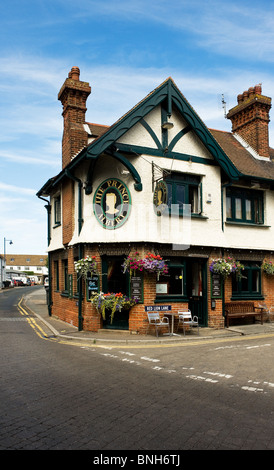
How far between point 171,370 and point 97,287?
5417 mm

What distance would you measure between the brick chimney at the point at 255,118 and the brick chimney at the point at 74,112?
7.96m

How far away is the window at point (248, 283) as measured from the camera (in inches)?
621

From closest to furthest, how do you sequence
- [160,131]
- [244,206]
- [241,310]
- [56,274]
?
1. [160,131]
2. [241,310]
3. [244,206]
4. [56,274]

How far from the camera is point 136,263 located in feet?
41.1

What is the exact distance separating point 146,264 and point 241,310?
18.0 feet

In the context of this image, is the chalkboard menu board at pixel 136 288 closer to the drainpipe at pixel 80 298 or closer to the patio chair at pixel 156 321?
the patio chair at pixel 156 321

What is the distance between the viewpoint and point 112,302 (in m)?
12.6

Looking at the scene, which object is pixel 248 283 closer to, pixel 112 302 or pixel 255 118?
pixel 112 302

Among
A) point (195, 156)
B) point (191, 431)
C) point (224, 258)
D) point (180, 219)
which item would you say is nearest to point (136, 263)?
point (180, 219)

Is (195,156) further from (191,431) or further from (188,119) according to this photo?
(191,431)

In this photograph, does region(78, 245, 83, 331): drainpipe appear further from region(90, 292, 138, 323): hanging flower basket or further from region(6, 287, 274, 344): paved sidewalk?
region(90, 292, 138, 323): hanging flower basket

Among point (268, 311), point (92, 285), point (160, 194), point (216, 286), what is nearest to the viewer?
point (160, 194)

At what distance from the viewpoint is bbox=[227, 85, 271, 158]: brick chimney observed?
1842 cm

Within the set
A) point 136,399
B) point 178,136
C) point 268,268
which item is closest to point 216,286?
point 268,268
